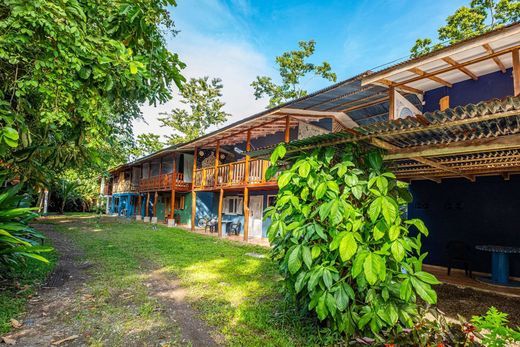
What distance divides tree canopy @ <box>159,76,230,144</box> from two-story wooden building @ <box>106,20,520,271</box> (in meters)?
20.1

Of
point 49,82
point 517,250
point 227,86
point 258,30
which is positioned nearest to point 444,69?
point 517,250

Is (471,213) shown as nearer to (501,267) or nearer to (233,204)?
(501,267)

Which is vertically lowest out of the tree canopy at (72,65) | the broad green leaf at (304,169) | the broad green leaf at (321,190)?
the broad green leaf at (321,190)

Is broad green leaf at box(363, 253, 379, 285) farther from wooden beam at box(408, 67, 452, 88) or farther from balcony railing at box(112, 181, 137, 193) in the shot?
balcony railing at box(112, 181, 137, 193)

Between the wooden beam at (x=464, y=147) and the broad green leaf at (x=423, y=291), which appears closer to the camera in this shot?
the broad green leaf at (x=423, y=291)

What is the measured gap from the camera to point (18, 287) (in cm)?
461

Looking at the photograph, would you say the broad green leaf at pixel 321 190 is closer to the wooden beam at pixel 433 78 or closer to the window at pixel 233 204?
the wooden beam at pixel 433 78

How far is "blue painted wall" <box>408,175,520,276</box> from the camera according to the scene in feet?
22.4

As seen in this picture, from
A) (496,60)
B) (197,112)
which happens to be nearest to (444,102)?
(496,60)

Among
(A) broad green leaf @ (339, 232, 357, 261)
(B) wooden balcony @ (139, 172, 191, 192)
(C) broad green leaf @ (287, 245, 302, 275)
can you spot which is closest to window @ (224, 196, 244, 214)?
(B) wooden balcony @ (139, 172, 191, 192)

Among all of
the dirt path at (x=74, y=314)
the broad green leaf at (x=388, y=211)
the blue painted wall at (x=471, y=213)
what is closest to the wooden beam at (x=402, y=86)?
the blue painted wall at (x=471, y=213)

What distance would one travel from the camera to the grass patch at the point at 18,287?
11.9 feet

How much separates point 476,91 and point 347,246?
671cm

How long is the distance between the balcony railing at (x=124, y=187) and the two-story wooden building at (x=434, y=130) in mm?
14156
